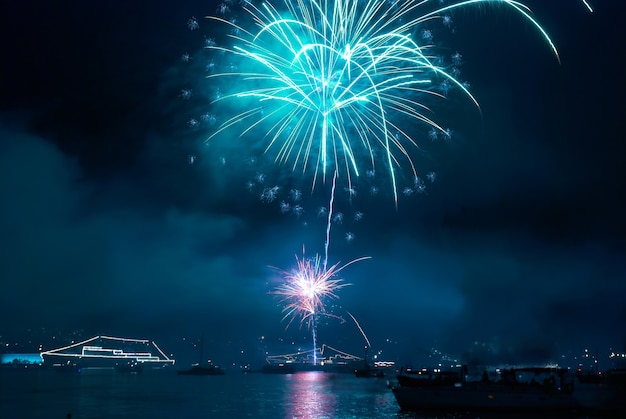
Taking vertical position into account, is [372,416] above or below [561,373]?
below

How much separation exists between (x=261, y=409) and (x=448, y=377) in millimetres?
23538

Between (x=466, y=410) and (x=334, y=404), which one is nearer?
(x=466, y=410)

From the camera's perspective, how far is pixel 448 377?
244ft

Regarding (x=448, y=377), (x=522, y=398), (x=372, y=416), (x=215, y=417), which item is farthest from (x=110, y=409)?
(x=522, y=398)

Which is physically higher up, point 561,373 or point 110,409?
point 561,373

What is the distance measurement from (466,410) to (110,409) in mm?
42569

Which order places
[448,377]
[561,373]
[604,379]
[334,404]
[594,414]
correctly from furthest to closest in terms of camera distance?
[604,379]
[334,404]
[448,377]
[561,373]
[594,414]

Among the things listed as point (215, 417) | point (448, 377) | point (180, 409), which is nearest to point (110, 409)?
point (180, 409)

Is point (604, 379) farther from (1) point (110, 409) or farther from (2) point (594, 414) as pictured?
(1) point (110, 409)

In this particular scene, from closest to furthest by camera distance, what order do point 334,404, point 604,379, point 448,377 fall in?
point 448,377, point 334,404, point 604,379

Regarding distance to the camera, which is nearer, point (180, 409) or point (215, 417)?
point (215, 417)

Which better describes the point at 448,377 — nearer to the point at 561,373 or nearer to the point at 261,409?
the point at 561,373

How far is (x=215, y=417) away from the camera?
6800 centimetres

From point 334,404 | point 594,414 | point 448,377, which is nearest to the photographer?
point 594,414
